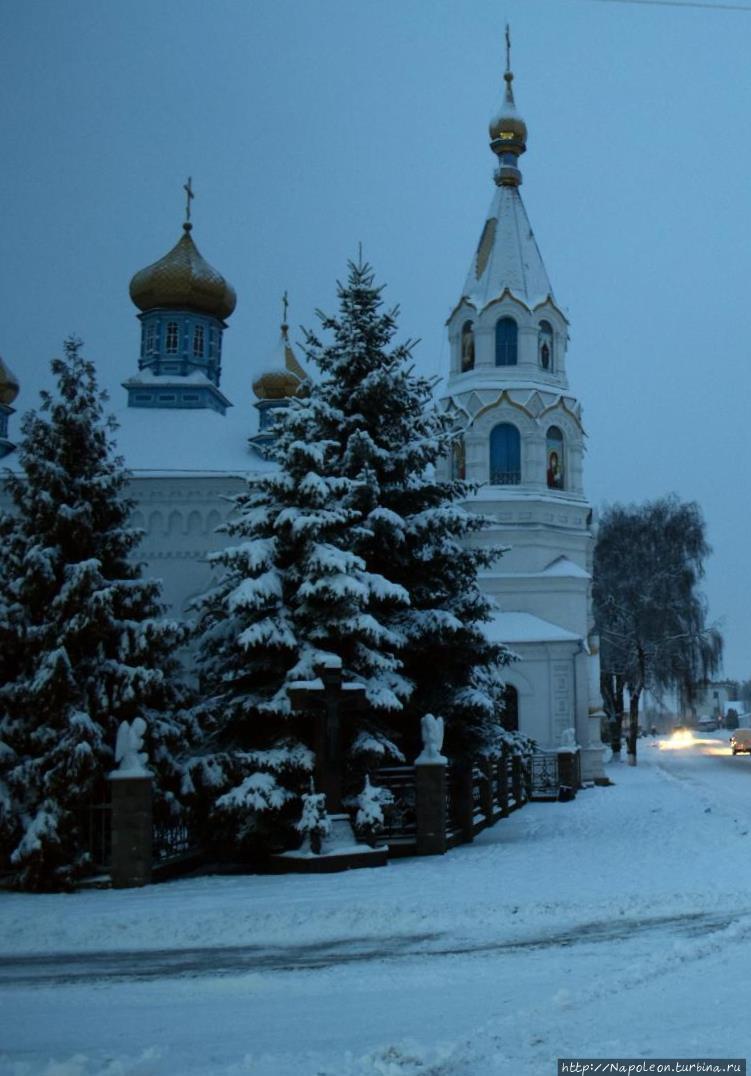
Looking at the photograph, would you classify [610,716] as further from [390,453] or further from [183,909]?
[183,909]

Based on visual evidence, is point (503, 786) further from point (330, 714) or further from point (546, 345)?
point (546, 345)

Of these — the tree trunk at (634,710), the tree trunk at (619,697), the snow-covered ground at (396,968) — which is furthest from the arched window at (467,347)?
the snow-covered ground at (396,968)

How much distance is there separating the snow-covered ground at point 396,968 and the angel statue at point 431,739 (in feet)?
4.85

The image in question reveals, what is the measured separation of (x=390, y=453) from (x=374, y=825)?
18.4 ft

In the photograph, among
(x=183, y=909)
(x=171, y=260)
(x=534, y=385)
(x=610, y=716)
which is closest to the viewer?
(x=183, y=909)

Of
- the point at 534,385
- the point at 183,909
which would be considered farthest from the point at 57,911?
the point at 534,385

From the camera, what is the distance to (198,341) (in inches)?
1330

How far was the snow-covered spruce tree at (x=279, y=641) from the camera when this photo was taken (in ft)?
46.2

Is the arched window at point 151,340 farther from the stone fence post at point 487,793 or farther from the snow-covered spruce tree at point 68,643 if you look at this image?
the snow-covered spruce tree at point 68,643

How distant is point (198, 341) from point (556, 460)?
10878mm

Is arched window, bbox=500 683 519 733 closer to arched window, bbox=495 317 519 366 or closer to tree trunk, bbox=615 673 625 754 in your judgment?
arched window, bbox=495 317 519 366

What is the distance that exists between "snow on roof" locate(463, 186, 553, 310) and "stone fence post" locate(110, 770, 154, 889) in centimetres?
2116

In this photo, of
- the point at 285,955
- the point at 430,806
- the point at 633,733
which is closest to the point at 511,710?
the point at 633,733

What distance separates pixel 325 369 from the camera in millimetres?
17172
